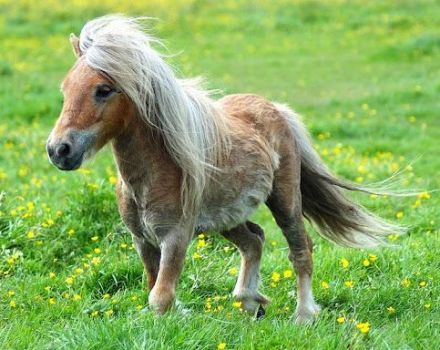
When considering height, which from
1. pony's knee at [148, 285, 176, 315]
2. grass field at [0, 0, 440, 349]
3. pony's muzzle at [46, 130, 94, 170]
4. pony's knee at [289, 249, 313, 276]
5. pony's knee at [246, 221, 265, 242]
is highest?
pony's muzzle at [46, 130, 94, 170]

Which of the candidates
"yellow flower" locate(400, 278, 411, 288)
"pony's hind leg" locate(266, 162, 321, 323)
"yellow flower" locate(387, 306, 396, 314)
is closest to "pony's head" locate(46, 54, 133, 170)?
"pony's hind leg" locate(266, 162, 321, 323)

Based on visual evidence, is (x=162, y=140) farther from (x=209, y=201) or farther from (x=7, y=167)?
(x=7, y=167)

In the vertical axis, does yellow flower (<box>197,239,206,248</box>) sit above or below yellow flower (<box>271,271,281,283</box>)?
above

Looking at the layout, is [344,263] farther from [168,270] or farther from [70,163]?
[70,163]

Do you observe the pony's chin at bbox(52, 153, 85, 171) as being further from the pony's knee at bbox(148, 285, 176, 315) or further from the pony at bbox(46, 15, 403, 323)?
the pony's knee at bbox(148, 285, 176, 315)

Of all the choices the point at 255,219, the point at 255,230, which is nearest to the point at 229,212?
the point at 255,230

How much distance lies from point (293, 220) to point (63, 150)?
A: 1.90m

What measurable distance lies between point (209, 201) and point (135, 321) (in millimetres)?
927

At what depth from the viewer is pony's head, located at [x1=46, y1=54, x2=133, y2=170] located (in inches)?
171

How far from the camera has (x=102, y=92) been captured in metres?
4.45

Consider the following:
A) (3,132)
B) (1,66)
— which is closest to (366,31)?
(1,66)

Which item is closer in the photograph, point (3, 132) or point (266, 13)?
point (3, 132)

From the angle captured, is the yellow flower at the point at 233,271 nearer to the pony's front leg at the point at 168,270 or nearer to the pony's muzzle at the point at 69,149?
the pony's front leg at the point at 168,270

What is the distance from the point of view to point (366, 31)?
22656 millimetres
